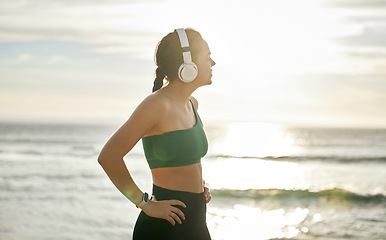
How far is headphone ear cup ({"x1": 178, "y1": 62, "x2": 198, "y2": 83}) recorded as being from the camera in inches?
85.8

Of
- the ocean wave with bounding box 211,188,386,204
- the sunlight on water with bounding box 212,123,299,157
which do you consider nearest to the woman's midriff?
the ocean wave with bounding box 211,188,386,204

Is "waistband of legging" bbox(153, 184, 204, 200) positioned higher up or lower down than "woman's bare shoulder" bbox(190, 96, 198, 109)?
lower down

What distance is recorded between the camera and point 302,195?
53.6 feet

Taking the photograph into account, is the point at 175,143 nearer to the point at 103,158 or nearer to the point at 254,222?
the point at 103,158

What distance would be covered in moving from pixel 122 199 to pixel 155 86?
36.6 ft

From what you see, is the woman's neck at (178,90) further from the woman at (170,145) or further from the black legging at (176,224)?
the black legging at (176,224)

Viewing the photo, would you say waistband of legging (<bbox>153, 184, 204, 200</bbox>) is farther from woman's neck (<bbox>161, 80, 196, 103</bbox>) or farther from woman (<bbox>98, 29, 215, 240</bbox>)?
woman's neck (<bbox>161, 80, 196, 103</bbox>)

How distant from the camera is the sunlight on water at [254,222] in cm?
936

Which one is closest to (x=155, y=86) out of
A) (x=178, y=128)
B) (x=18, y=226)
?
(x=178, y=128)

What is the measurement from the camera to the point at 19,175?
19.6 meters

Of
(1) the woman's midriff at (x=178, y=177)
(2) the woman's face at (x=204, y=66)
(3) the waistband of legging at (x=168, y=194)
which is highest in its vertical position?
(2) the woman's face at (x=204, y=66)

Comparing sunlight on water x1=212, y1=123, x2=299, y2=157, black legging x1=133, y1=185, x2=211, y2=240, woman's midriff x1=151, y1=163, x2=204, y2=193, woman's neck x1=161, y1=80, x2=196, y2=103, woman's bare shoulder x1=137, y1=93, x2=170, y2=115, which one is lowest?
black legging x1=133, y1=185, x2=211, y2=240

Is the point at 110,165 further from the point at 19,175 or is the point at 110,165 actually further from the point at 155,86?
the point at 19,175

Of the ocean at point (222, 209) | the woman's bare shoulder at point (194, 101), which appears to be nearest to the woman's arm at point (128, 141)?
the woman's bare shoulder at point (194, 101)
